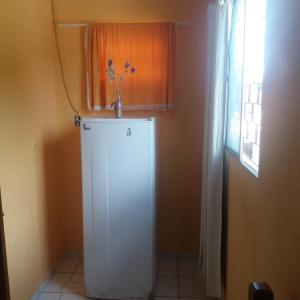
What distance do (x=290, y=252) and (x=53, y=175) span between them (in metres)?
2.20

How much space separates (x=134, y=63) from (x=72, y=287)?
6.24 feet

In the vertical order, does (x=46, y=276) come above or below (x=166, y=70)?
below

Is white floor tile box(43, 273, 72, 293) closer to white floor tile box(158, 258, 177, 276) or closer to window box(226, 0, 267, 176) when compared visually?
white floor tile box(158, 258, 177, 276)

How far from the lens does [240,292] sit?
5.02 feet

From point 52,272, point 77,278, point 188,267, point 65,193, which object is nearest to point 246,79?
point 188,267

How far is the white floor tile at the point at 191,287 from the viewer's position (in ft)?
7.61

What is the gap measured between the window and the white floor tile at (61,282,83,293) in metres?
1.61

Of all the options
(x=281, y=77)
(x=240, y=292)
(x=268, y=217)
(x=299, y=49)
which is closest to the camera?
(x=299, y=49)

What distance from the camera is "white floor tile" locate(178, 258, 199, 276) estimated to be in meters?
2.61

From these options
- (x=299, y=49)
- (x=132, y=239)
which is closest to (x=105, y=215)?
(x=132, y=239)

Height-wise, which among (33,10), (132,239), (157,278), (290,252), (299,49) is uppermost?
(33,10)

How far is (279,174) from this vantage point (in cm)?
91

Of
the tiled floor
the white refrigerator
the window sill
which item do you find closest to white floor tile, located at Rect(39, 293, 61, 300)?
the tiled floor

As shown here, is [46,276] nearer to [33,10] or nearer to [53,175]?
[53,175]
